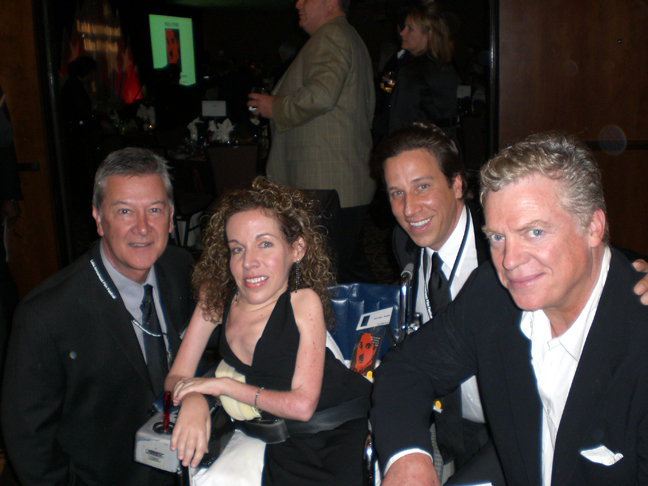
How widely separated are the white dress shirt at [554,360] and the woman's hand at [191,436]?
86 centimetres

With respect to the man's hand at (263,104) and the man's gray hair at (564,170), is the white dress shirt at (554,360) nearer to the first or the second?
the man's gray hair at (564,170)

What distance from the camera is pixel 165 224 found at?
1.96 meters

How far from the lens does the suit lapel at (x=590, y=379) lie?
45.2 inches

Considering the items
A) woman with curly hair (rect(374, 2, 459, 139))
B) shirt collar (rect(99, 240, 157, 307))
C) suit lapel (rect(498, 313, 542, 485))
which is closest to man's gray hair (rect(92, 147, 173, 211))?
shirt collar (rect(99, 240, 157, 307))

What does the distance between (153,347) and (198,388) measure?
1.39ft

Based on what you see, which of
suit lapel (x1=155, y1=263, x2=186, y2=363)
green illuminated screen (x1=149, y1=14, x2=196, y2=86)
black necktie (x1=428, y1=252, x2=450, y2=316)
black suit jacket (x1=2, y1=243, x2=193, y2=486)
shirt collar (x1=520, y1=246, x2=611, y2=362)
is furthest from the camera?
green illuminated screen (x1=149, y1=14, x2=196, y2=86)

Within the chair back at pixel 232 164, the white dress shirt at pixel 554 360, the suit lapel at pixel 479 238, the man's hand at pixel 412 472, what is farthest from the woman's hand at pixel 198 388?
the chair back at pixel 232 164

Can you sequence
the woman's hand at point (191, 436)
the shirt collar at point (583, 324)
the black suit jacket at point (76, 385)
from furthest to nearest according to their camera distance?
1. the black suit jacket at point (76, 385)
2. the woman's hand at point (191, 436)
3. the shirt collar at point (583, 324)

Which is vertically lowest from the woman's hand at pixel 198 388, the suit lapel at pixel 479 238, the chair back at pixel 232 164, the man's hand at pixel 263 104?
the woman's hand at pixel 198 388

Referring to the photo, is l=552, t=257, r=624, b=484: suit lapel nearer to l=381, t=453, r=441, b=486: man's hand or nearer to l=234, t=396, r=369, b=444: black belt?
l=381, t=453, r=441, b=486: man's hand

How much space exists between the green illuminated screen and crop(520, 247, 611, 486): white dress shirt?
14.0 meters

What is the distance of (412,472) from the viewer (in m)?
1.29

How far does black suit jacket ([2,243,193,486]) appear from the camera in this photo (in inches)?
66.8

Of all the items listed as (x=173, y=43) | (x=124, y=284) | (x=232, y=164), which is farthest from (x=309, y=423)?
(x=173, y=43)
